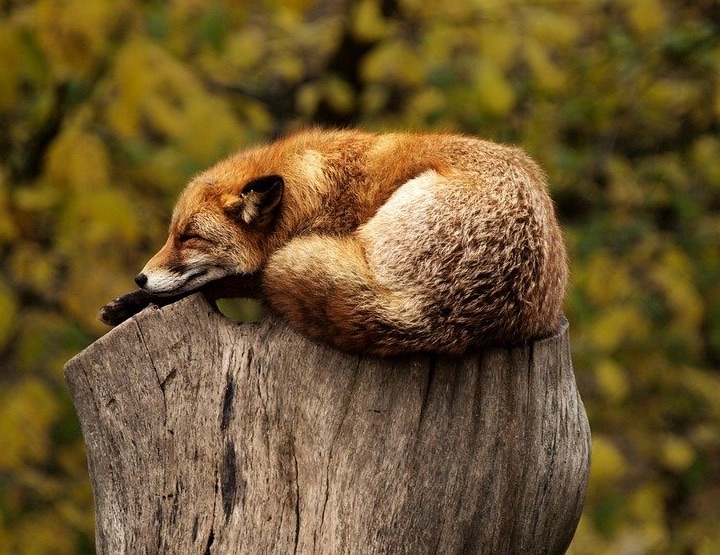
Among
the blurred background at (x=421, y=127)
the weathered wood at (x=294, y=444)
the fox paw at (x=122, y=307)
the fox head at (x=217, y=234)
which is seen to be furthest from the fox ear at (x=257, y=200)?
the blurred background at (x=421, y=127)

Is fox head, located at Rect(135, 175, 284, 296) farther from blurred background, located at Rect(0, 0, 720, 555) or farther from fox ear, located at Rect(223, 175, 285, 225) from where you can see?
blurred background, located at Rect(0, 0, 720, 555)

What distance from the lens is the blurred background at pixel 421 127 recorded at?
7039mm

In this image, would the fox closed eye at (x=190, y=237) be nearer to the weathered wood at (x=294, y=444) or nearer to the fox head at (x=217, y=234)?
the fox head at (x=217, y=234)

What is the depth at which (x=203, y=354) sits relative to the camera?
3482mm

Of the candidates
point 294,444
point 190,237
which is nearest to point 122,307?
point 190,237

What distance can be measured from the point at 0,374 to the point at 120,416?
17.4 ft

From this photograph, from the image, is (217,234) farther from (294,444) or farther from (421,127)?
(421,127)

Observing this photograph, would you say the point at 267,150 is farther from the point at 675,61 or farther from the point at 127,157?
the point at 675,61

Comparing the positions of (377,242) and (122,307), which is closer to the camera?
(377,242)

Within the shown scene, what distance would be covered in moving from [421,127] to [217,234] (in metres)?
4.16

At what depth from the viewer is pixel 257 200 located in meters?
4.28

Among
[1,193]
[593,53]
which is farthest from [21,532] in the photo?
[593,53]

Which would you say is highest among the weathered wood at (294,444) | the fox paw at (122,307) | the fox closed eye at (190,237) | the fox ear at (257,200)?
the fox ear at (257,200)

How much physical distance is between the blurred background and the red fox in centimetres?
207
